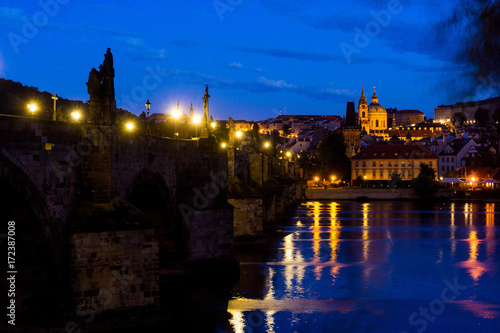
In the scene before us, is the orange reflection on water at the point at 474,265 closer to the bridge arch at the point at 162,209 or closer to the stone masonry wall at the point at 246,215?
the stone masonry wall at the point at 246,215

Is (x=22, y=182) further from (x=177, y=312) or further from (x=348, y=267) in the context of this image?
(x=348, y=267)

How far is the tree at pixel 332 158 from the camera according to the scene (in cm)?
11512

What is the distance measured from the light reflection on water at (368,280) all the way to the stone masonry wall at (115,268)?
140 inches

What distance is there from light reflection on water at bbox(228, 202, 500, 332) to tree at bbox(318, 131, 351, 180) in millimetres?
65659

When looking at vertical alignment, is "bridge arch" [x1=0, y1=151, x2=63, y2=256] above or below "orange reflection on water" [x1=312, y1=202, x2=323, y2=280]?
above

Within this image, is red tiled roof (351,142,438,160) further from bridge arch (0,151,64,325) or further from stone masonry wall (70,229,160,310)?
bridge arch (0,151,64,325)

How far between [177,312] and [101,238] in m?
5.35

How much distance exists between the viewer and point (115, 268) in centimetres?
1608

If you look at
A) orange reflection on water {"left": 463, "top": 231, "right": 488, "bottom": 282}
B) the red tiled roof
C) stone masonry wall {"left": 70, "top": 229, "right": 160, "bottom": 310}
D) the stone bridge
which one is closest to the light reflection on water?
orange reflection on water {"left": 463, "top": 231, "right": 488, "bottom": 282}

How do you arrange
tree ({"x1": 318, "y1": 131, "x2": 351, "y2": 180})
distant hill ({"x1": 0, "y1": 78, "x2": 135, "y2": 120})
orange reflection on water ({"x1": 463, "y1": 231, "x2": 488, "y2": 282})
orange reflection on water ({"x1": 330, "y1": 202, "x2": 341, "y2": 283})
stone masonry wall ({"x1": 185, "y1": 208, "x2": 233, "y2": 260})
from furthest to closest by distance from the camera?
tree ({"x1": 318, "y1": 131, "x2": 351, "y2": 180}) → distant hill ({"x1": 0, "y1": 78, "x2": 135, "y2": 120}) → orange reflection on water ({"x1": 330, "y1": 202, "x2": 341, "y2": 283}) → orange reflection on water ({"x1": 463, "y1": 231, "x2": 488, "y2": 282}) → stone masonry wall ({"x1": 185, "y1": 208, "x2": 233, "y2": 260})

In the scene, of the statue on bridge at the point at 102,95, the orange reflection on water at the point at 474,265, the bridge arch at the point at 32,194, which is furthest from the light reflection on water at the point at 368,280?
the statue on bridge at the point at 102,95

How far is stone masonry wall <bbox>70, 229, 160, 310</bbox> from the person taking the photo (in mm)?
15664

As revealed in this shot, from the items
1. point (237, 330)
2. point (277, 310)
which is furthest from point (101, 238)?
point (277, 310)

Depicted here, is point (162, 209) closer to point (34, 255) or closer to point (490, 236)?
point (34, 255)
